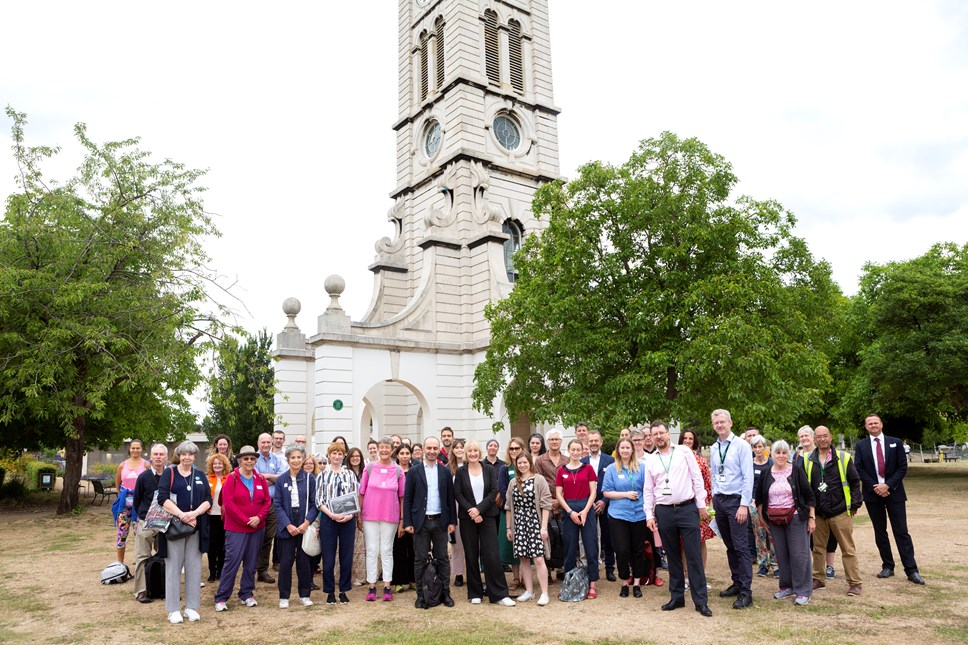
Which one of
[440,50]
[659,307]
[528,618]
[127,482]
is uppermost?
[440,50]

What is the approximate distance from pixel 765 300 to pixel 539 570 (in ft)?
27.4

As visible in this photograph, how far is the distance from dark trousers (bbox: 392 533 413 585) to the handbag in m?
4.29

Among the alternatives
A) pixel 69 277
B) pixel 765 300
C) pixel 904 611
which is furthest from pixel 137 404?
pixel 904 611

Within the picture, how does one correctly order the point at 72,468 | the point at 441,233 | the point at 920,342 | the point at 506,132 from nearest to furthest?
the point at 72,468
the point at 441,233
the point at 920,342
the point at 506,132

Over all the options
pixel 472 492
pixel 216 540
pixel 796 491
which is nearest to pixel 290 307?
pixel 216 540

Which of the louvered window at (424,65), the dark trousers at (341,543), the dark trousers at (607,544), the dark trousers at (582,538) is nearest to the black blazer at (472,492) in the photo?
the dark trousers at (582,538)

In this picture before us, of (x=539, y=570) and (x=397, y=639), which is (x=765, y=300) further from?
(x=397, y=639)

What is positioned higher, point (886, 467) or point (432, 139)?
point (432, 139)

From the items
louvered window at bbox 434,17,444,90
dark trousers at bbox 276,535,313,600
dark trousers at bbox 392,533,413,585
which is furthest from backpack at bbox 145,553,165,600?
louvered window at bbox 434,17,444,90

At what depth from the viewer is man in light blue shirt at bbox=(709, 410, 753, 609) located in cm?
722

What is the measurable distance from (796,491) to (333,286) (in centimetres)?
1405

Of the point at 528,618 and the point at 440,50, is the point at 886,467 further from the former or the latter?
the point at 440,50

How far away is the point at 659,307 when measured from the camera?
43.6 ft

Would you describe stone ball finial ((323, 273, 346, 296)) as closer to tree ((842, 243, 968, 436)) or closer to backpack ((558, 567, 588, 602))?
backpack ((558, 567, 588, 602))
